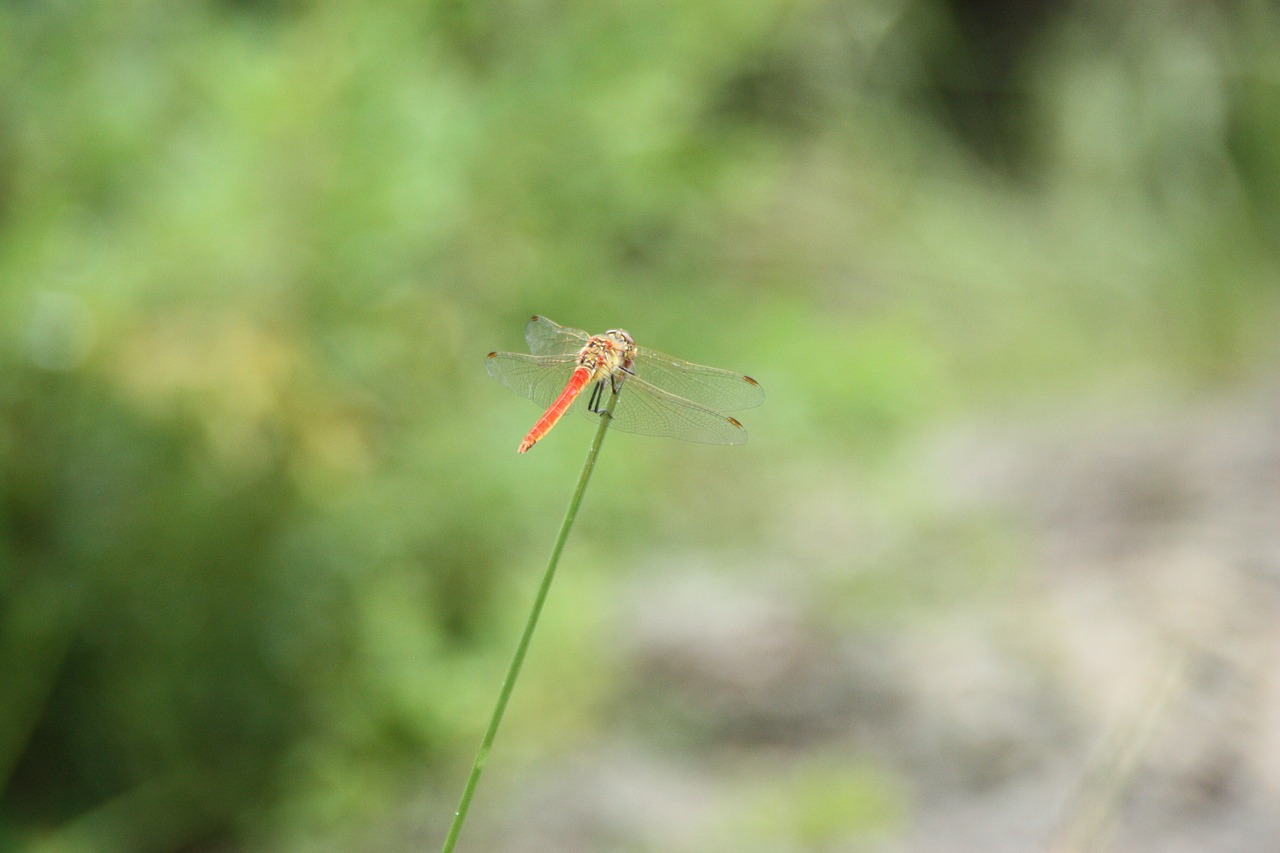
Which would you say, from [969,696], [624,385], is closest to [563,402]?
[624,385]

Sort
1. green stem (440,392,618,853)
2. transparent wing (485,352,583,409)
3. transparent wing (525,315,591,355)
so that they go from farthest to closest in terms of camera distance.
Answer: transparent wing (525,315,591,355)
transparent wing (485,352,583,409)
green stem (440,392,618,853)

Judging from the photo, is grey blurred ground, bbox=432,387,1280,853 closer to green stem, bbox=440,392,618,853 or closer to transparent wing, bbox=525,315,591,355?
transparent wing, bbox=525,315,591,355

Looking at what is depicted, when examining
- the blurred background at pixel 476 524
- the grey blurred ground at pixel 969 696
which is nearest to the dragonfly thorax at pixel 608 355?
the grey blurred ground at pixel 969 696

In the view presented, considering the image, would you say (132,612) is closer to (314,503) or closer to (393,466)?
(314,503)

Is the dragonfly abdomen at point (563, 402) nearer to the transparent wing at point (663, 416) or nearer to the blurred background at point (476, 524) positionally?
the transparent wing at point (663, 416)

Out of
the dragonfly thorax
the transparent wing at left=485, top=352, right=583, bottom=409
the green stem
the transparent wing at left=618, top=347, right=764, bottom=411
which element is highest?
the transparent wing at left=618, top=347, right=764, bottom=411

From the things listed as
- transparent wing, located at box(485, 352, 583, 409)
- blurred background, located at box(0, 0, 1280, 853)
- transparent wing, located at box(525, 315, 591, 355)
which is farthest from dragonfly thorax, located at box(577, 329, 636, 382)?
blurred background, located at box(0, 0, 1280, 853)

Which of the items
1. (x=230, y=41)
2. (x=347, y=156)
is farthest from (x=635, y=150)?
(x=230, y=41)
